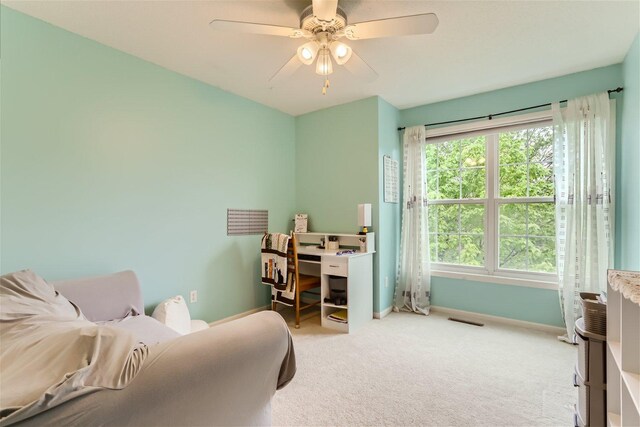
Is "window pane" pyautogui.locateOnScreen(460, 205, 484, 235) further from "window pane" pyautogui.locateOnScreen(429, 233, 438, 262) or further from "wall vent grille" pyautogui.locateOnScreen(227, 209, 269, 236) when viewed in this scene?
"wall vent grille" pyautogui.locateOnScreen(227, 209, 269, 236)

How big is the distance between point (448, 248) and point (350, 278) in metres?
1.42

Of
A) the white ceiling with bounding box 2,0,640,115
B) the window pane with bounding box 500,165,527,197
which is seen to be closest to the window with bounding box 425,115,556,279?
the window pane with bounding box 500,165,527,197

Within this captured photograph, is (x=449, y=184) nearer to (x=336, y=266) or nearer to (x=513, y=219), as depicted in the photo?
Answer: (x=513, y=219)

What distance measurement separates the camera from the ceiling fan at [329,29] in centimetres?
155

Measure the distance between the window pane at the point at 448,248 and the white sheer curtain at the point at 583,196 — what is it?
0.98 metres

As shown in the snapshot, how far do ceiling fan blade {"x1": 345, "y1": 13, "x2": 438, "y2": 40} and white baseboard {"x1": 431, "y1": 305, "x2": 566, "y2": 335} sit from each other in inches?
118

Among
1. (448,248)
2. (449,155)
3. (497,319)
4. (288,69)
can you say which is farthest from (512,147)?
(288,69)

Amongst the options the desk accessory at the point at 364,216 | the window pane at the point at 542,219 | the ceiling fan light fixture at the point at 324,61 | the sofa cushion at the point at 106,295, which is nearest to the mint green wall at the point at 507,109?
the window pane at the point at 542,219

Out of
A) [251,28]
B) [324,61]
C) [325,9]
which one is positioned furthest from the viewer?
[324,61]

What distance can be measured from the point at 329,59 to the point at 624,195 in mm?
2765

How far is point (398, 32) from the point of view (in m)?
1.64

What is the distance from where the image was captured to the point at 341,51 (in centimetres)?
182

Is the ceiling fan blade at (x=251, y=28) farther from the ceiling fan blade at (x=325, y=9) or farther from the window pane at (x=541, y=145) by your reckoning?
the window pane at (x=541, y=145)

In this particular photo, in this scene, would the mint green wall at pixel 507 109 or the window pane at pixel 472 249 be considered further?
the window pane at pixel 472 249
